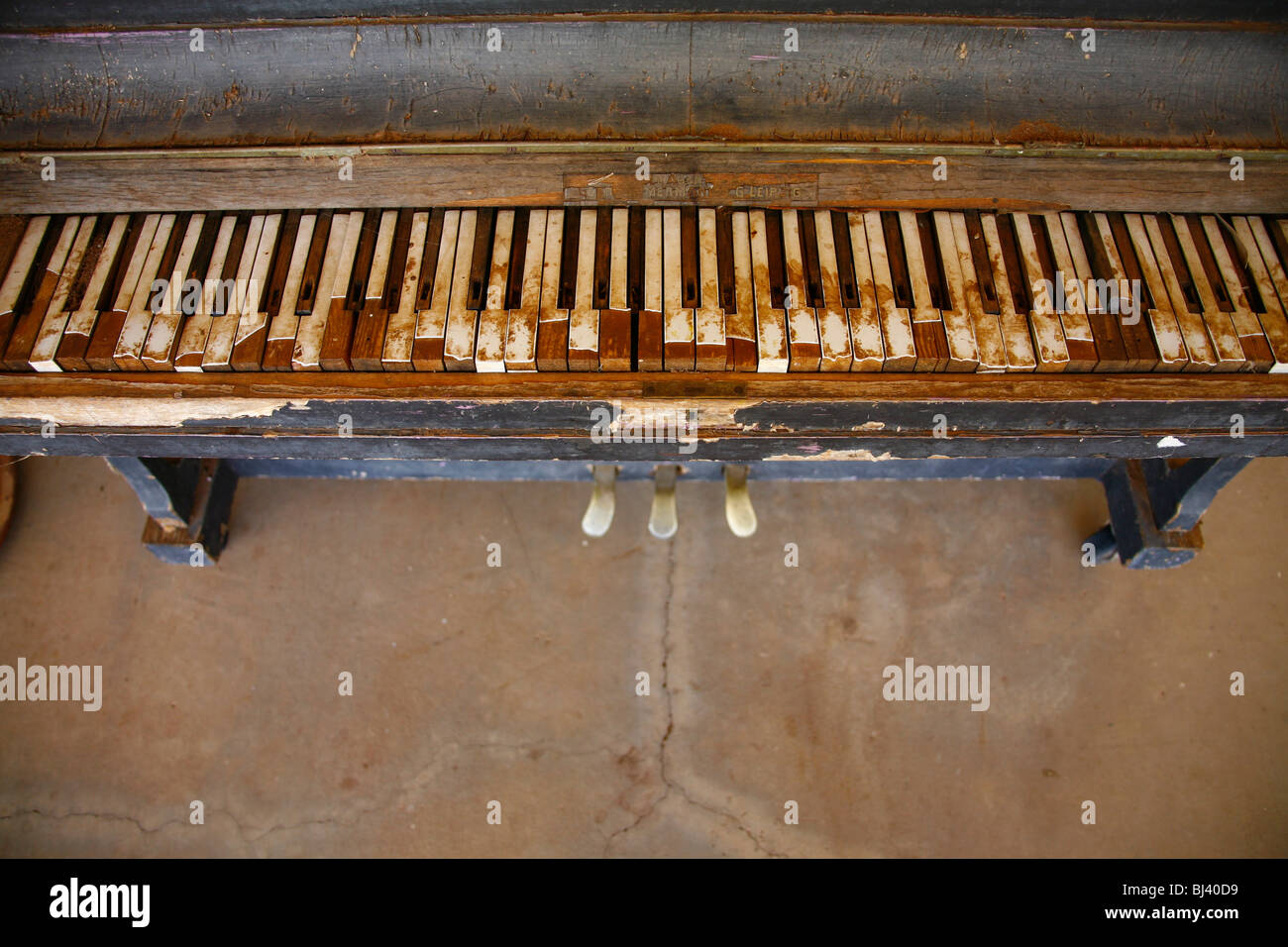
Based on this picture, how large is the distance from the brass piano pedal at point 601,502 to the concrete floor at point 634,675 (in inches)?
18.4

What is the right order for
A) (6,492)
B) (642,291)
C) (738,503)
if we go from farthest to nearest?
(6,492), (738,503), (642,291)

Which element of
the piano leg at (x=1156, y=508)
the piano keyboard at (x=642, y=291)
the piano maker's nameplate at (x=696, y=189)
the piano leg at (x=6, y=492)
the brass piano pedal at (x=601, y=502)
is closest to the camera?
the piano keyboard at (x=642, y=291)

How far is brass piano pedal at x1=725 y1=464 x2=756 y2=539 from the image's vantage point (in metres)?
3.11

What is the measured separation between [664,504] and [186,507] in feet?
6.85

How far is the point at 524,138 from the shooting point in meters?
2.21

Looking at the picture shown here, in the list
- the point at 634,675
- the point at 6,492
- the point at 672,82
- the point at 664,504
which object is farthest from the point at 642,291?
the point at 6,492

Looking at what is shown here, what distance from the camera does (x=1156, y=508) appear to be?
326cm

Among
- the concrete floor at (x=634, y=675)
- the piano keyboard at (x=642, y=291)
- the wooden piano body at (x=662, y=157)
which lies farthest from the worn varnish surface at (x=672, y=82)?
the concrete floor at (x=634, y=675)

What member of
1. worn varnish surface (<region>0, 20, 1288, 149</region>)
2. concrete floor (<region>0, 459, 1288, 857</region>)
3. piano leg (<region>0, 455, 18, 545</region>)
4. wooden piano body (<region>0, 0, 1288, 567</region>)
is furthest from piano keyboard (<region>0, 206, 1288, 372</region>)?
piano leg (<region>0, 455, 18, 545</region>)

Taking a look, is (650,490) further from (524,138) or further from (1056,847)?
(1056,847)

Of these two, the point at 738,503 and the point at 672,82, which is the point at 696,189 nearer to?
the point at 672,82

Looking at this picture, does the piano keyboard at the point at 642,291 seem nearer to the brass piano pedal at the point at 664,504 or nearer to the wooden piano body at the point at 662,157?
the wooden piano body at the point at 662,157

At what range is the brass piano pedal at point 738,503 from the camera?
311 cm

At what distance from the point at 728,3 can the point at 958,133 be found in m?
0.74
